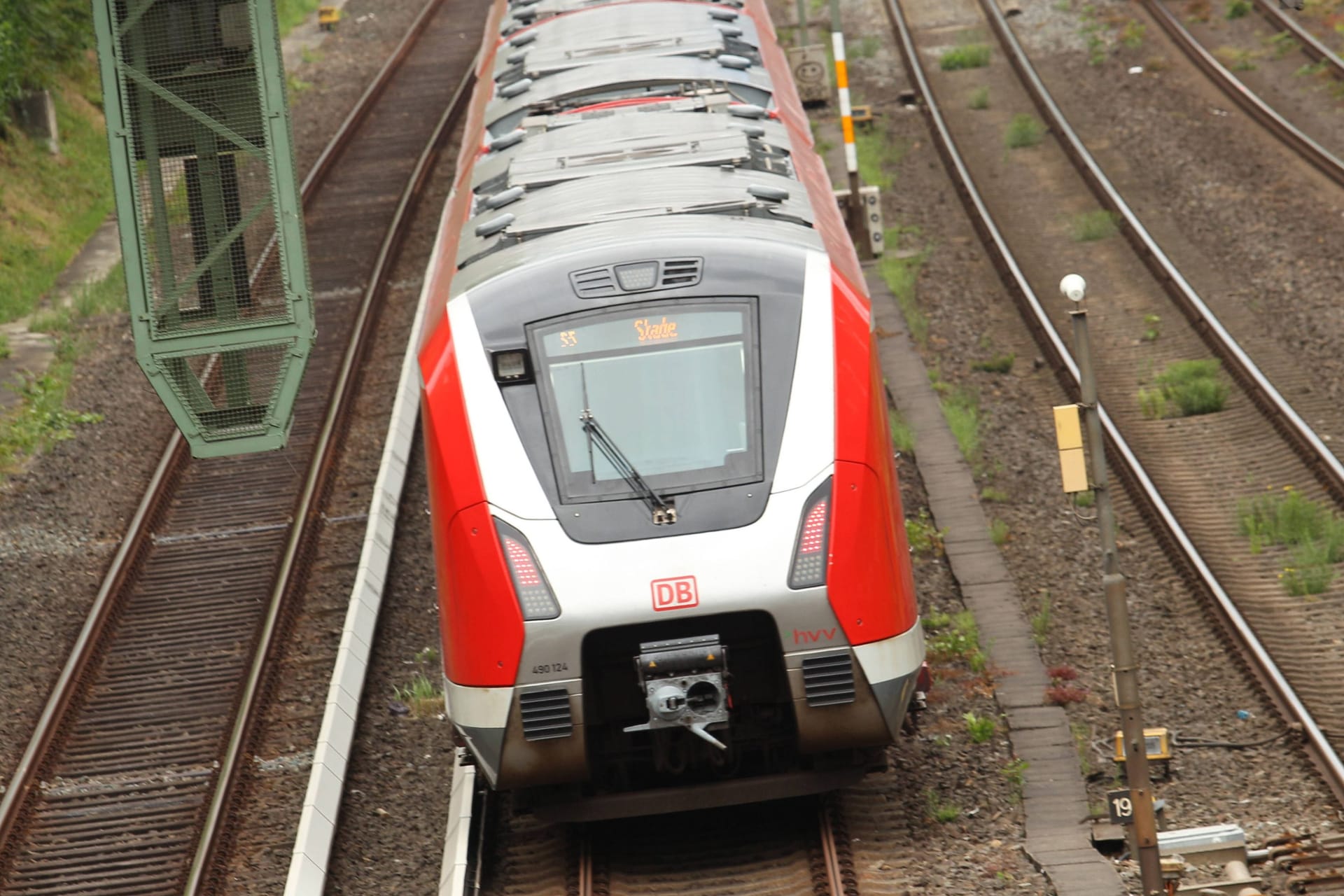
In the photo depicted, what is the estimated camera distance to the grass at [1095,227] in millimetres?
19688

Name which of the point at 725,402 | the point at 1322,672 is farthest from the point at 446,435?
the point at 1322,672

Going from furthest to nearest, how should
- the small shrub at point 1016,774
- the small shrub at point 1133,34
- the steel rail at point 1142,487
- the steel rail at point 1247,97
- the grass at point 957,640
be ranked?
the small shrub at point 1133,34 < the steel rail at point 1247,97 < the grass at point 957,640 < the steel rail at point 1142,487 < the small shrub at point 1016,774

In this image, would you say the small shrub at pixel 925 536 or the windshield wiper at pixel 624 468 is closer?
the windshield wiper at pixel 624 468

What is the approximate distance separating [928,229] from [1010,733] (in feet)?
37.3

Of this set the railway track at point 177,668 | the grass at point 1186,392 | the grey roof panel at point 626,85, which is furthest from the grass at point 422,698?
the grass at point 1186,392

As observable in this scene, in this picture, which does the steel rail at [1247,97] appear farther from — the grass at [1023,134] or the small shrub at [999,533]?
the small shrub at [999,533]

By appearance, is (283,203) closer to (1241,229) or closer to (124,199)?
(124,199)

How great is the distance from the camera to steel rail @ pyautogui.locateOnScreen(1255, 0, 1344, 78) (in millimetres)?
23672

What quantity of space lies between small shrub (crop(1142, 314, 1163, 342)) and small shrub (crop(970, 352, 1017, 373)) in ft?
4.68

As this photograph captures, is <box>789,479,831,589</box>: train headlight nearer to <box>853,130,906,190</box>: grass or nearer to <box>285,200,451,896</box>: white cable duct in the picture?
<box>285,200,451,896</box>: white cable duct

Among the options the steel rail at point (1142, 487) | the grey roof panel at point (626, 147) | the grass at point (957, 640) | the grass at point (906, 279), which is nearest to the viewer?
the steel rail at point (1142, 487)

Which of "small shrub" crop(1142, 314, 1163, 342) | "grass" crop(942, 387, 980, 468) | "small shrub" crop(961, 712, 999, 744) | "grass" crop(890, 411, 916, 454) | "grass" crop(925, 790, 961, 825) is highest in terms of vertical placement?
"grass" crop(925, 790, 961, 825)

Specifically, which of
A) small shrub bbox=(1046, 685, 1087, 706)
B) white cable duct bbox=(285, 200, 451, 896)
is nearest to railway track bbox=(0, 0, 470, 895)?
white cable duct bbox=(285, 200, 451, 896)

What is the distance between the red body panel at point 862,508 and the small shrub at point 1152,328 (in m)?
8.59
